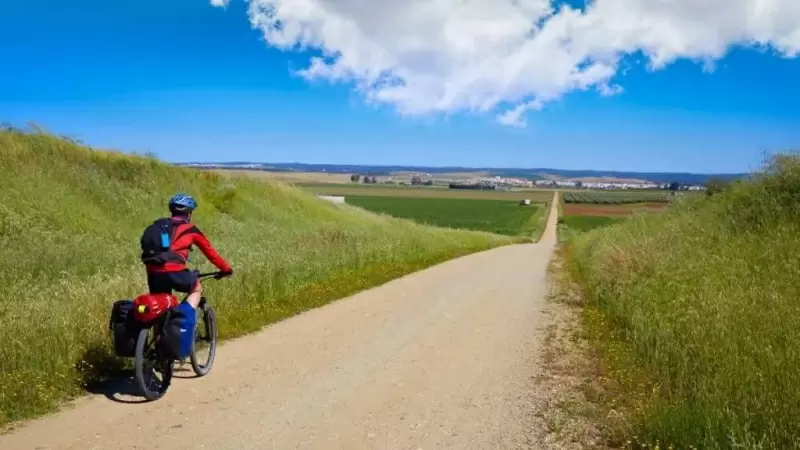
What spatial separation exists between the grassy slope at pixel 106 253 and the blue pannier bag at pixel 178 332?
3.45 ft

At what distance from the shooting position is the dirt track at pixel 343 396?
18.3 ft

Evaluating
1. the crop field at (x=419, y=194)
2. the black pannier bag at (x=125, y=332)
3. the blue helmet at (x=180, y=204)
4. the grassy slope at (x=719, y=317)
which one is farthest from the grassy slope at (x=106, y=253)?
the crop field at (x=419, y=194)

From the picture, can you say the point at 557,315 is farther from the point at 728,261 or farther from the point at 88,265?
the point at 88,265

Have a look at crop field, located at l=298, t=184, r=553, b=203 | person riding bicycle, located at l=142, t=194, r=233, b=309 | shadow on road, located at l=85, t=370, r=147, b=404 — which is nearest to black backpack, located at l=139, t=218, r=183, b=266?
person riding bicycle, located at l=142, t=194, r=233, b=309

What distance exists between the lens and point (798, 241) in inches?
437

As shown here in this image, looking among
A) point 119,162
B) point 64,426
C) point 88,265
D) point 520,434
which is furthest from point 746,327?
point 119,162

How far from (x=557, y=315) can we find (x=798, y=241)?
14.0 feet

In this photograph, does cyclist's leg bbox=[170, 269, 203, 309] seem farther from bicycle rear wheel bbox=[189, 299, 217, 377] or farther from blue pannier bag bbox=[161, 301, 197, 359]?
bicycle rear wheel bbox=[189, 299, 217, 377]

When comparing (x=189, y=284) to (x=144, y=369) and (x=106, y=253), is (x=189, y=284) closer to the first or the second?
(x=144, y=369)

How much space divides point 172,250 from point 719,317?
650cm

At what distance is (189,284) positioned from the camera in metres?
7.00

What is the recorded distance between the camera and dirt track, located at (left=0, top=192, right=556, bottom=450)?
219 inches

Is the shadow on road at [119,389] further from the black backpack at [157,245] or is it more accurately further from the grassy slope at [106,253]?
the black backpack at [157,245]

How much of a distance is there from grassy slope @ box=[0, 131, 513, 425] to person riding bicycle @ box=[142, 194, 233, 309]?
4.25 ft
